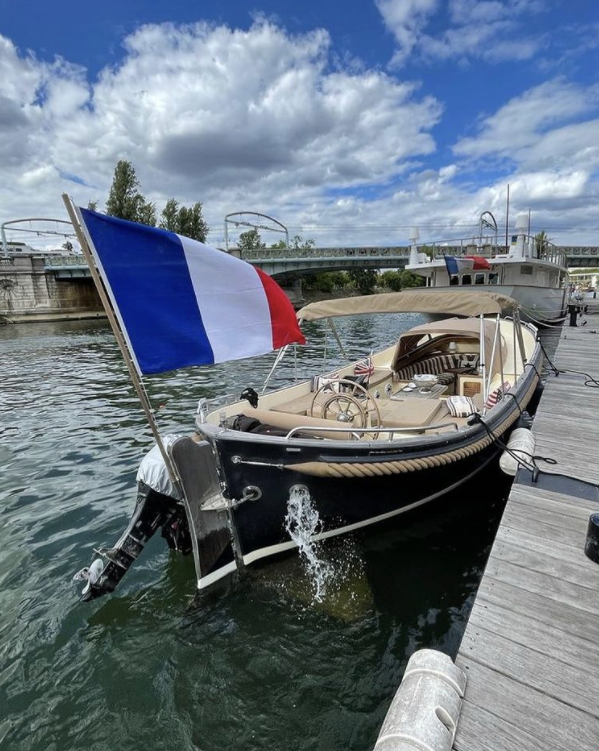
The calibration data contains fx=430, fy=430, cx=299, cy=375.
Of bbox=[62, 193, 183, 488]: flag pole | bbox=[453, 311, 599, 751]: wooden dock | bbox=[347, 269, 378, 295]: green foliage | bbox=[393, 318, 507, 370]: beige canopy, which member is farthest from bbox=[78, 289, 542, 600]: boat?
bbox=[347, 269, 378, 295]: green foliage

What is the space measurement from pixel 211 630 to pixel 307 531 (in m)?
1.34

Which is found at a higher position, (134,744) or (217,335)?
(217,335)

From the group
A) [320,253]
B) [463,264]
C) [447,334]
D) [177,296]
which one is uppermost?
[320,253]

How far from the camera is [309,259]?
43438 millimetres

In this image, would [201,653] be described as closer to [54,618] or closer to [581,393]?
[54,618]

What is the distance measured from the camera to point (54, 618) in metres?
4.34

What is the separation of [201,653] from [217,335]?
2.94m

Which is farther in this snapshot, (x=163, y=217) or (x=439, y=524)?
(x=163, y=217)

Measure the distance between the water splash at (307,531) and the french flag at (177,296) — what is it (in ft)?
5.31

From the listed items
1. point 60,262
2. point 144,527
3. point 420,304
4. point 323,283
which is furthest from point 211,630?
point 323,283

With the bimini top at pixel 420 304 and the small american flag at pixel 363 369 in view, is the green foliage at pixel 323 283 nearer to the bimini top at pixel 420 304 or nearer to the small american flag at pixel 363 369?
the small american flag at pixel 363 369

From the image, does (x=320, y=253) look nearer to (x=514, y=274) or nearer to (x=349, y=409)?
(x=514, y=274)

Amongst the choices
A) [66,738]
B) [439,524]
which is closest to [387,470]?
[439,524]

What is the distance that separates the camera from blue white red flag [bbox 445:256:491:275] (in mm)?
23000
